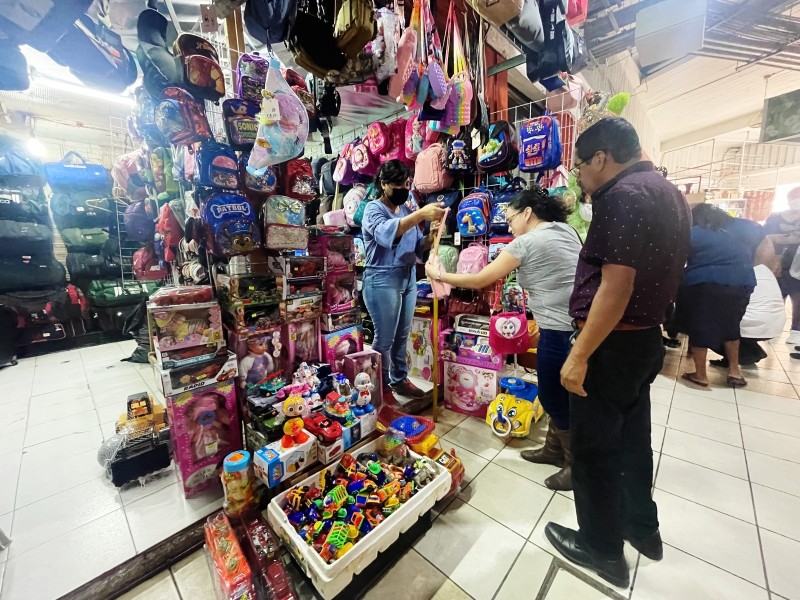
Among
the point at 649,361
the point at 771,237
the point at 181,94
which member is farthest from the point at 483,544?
the point at 771,237

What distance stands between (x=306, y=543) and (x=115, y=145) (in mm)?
6836

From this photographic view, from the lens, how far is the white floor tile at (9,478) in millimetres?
1669

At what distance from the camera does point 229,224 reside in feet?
4.96

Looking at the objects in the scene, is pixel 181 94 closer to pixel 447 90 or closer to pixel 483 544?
pixel 447 90

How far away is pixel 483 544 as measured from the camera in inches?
55.7

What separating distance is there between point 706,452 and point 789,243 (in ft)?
12.6

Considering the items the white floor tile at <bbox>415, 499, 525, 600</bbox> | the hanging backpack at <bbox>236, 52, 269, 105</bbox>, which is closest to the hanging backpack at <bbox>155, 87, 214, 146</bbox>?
the hanging backpack at <bbox>236, 52, 269, 105</bbox>

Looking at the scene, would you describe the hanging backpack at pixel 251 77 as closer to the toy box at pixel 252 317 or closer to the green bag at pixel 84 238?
the toy box at pixel 252 317

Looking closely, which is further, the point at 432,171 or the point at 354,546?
the point at 432,171

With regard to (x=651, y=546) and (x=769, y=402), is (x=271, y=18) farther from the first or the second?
(x=769, y=402)

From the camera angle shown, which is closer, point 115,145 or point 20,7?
point 20,7

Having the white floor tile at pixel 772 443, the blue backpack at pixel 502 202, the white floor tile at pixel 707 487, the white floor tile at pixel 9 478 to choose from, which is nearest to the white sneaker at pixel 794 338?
the white floor tile at pixel 772 443

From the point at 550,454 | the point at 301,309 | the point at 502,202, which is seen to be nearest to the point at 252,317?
the point at 301,309

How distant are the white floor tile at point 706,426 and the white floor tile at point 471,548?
5.68 ft
